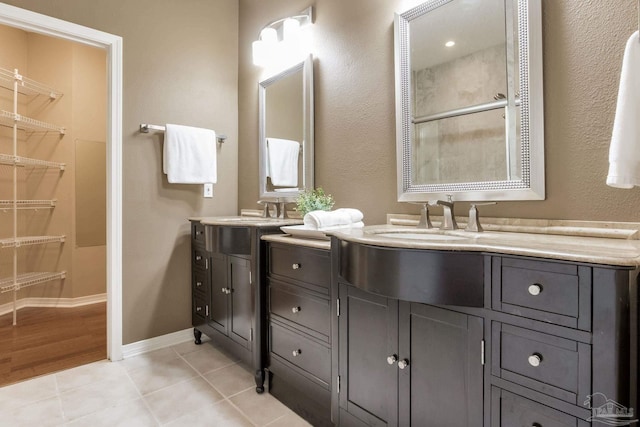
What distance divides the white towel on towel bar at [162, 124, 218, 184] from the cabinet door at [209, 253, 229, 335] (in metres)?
0.66

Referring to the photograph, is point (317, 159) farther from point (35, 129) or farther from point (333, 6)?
point (35, 129)

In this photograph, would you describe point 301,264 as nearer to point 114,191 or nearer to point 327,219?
point 327,219

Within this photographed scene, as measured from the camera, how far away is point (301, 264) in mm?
1589

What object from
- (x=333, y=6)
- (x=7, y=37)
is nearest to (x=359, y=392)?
(x=333, y=6)

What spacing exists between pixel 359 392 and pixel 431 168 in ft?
3.41

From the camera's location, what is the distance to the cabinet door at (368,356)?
117 cm

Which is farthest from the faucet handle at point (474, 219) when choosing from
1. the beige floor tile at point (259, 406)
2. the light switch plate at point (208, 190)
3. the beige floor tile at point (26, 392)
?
the beige floor tile at point (26, 392)

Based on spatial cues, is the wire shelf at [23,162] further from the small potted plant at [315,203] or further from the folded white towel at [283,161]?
the small potted plant at [315,203]

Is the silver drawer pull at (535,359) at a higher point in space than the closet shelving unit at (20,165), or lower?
lower

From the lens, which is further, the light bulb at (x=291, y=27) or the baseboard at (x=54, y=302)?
the baseboard at (x=54, y=302)

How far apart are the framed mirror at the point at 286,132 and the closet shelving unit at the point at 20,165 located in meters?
2.17

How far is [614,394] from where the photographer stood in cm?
72

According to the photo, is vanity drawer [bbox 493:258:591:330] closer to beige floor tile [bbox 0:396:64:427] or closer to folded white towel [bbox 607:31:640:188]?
folded white towel [bbox 607:31:640:188]

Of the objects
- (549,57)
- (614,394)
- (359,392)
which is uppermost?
(549,57)
